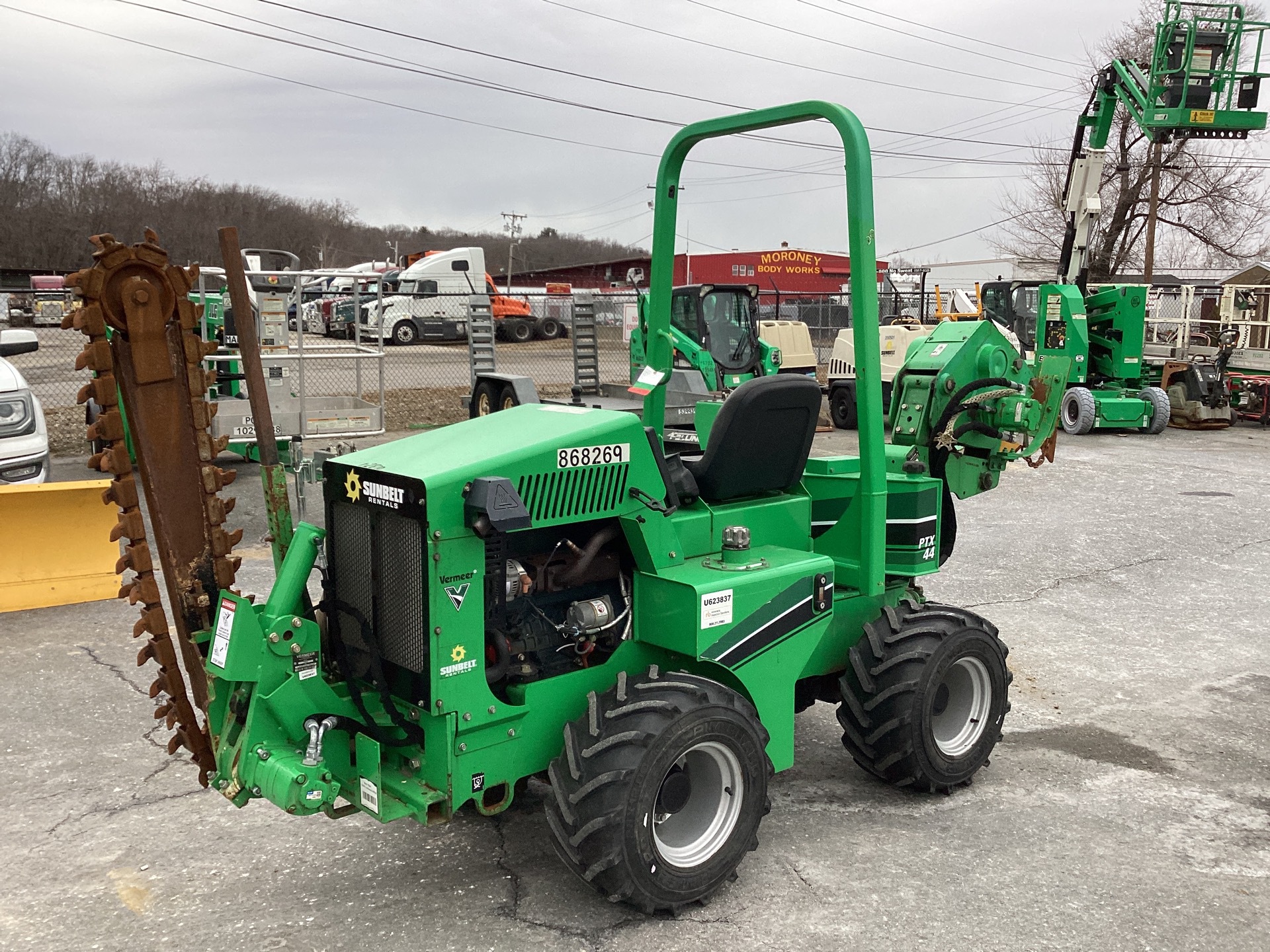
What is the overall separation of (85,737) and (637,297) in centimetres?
1250

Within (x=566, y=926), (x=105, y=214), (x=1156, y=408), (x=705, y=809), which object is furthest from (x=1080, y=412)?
(x=105, y=214)

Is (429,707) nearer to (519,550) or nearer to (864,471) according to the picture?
(519,550)

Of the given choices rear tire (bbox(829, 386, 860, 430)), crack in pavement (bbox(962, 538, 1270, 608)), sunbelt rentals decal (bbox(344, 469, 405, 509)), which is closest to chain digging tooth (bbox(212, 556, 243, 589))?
sunbelt rentals decal (bbox(344, 469, 405, 509))

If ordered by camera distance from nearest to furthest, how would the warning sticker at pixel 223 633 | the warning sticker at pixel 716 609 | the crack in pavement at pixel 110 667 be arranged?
the warning sticker at pixel 223 633 → the warning sticker at pixel 716 609 → the crack in pavement at pixel 110 667

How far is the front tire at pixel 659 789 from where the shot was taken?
10.8ft

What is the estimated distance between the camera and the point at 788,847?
3.97 meters

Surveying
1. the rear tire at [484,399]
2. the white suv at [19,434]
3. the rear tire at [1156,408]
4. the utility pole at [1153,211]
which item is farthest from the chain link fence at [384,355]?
the utility pole at [1153,211]

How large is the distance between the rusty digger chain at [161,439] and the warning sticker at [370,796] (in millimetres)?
604

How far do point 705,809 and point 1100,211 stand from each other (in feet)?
56.4

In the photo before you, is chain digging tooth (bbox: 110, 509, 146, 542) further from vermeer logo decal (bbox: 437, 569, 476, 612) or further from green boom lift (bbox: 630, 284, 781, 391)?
green boom lift (bbox: 630, 284, 781, 391)

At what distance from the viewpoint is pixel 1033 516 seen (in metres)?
10.5

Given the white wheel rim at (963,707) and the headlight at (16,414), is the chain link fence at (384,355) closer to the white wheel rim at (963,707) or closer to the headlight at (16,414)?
the headlight at (16,414)

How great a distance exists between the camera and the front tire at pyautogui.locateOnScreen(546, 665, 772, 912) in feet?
10.8

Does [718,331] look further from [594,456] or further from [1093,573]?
[594,456]
